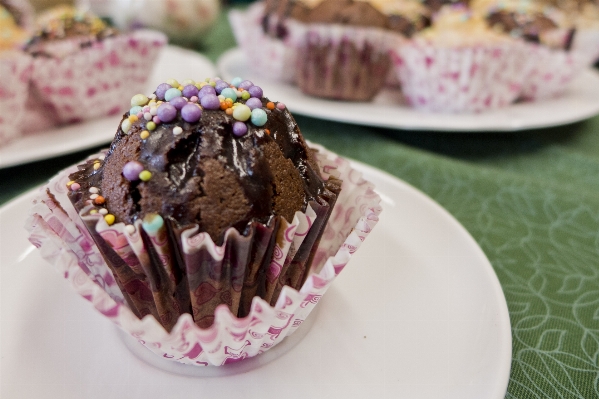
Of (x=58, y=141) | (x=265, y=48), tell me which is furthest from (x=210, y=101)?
(x=265, y=48)

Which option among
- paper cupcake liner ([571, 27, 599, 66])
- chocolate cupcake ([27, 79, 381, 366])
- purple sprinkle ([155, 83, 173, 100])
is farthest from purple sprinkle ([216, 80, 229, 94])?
paper cupcake liner ([571, 27, 599, 66])

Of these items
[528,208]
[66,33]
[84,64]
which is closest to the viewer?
[528,208]

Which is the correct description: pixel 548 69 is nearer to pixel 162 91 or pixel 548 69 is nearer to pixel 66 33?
pixel 162 91

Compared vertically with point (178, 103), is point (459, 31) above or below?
below

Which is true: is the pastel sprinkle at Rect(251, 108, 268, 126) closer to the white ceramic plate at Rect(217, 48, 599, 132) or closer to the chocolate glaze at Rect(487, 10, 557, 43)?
the white ceramic plate at Rect(217, 48, 599, 132)

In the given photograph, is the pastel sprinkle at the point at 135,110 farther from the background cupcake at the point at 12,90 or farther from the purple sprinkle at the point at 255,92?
the background cupcake at the point at 12,90

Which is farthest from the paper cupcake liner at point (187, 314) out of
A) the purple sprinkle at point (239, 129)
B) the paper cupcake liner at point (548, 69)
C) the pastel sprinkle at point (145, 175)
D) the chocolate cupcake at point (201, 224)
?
the paper cupcake liner at point (548, 69)
